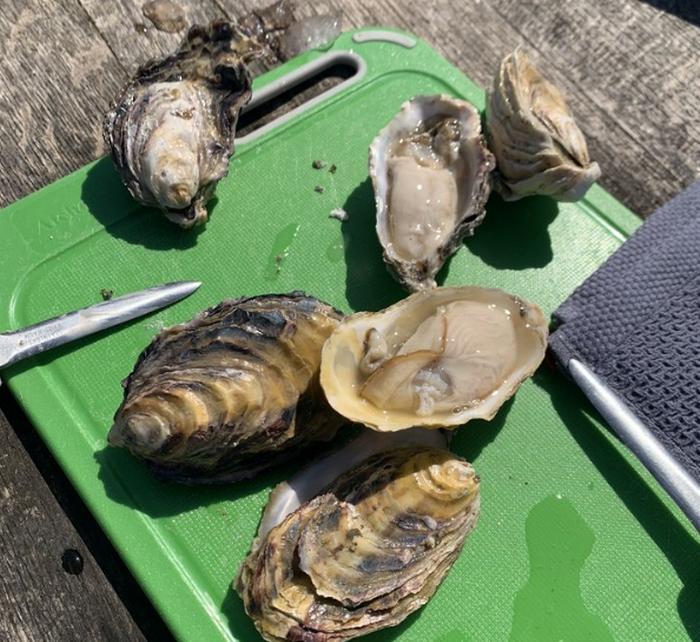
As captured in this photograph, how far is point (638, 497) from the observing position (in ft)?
6.31

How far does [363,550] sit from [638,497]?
73 centimetres

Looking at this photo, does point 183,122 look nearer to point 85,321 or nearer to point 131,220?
point 131,220

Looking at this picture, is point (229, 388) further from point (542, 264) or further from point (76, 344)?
point (542, 264)

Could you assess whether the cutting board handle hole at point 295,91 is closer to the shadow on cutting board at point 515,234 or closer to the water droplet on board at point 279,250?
the water droplet on board at point 279,250

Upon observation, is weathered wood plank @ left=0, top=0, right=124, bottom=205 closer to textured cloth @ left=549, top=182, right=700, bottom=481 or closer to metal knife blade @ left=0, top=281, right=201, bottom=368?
metal knife blade @ left=0, top=281, right=201, bottom=368

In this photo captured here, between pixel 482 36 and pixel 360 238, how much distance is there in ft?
3.07

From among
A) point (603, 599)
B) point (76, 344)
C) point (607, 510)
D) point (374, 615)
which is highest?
point (607, 510)

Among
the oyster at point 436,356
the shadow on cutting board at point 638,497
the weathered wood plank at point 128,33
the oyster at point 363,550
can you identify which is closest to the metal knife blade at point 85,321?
the oyster at point 436,356

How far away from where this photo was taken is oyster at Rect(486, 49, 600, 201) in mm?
2021

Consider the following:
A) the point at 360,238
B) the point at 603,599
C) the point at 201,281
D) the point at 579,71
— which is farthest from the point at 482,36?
the point at 603,599

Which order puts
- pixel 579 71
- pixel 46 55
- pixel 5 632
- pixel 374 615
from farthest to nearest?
pixel 579 71 → pixel 46 55 → pixel 5 632 → pixel 374 615

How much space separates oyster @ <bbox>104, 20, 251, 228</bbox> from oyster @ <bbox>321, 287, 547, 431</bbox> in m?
0.56

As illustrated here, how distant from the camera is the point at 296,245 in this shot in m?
2.11

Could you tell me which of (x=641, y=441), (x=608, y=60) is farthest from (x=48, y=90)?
(x=641, y=441)
